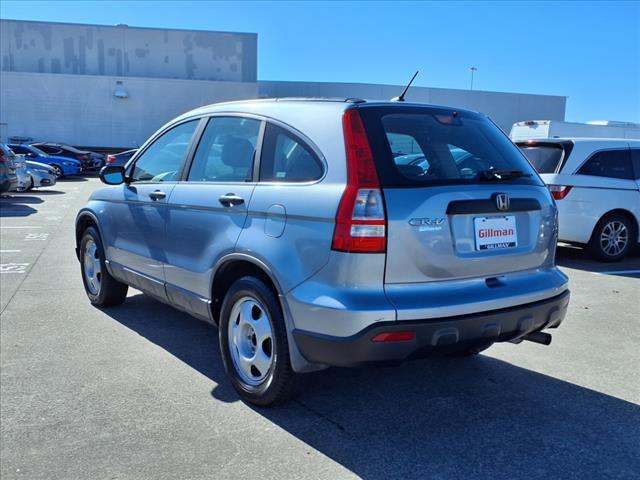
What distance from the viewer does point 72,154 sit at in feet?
89.0

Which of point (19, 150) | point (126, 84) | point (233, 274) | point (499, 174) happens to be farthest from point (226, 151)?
point (126, 84)

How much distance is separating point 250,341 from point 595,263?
661cm

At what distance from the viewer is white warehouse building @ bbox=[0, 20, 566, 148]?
1382 inches

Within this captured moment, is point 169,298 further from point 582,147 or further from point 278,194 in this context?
point 582,147

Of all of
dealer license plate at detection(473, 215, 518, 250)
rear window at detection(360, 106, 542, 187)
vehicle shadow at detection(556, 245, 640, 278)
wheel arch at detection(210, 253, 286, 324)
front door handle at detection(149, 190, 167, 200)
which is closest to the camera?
rear window at detection(360, 106, 542, 187)

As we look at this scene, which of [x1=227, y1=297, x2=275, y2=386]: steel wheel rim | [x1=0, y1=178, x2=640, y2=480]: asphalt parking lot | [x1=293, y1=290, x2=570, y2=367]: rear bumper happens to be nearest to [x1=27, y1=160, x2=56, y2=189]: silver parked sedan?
[x1=0, y1=178, x2=640, y2=480]: asphalt parking lot

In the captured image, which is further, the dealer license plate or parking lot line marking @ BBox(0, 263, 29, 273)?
parking lot line marking @ BBox(0, 263, 29, 273)

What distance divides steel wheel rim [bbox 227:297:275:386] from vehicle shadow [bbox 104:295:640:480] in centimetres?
23

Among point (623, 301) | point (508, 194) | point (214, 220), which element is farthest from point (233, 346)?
point (623, 301)

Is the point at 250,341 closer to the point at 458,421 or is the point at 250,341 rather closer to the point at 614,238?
the point at 458,421

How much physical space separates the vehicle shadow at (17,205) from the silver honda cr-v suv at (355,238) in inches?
448

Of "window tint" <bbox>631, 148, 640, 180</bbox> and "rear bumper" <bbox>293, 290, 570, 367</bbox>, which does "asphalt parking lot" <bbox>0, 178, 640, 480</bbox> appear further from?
"window tint" <bbox>631, 148, 640, 180</bbox>

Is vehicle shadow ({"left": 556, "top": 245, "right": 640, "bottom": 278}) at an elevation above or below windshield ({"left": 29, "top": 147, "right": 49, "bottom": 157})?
below

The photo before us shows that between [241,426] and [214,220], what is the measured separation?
1.30 m
